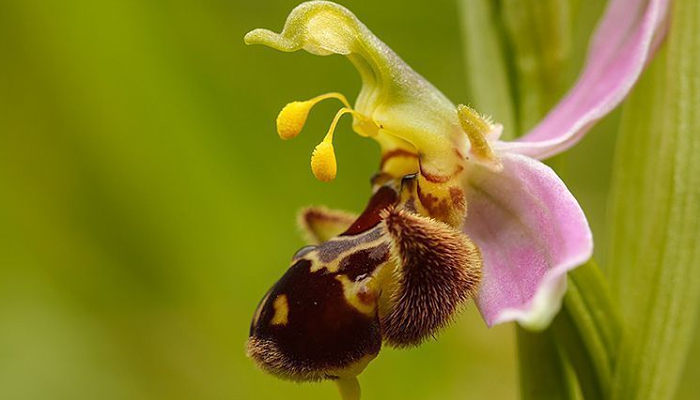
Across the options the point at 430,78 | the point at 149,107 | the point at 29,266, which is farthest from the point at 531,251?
the point at 430,78

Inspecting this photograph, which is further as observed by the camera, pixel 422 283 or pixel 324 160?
pixel 324 160

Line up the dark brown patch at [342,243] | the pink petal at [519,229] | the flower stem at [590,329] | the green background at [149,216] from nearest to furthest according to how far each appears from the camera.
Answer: the pink petal at [519,229] < the dark brown patch at [342,243] < the flower stem at [590,329] < the green background at [149,216]

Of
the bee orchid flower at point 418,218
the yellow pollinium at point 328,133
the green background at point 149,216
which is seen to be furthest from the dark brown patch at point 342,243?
the green background at point 149,216

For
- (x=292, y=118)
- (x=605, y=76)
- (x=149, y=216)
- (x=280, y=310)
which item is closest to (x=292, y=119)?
(x=292, y=118)

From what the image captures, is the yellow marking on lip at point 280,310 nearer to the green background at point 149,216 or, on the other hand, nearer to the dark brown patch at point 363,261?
the dark brown patch at point 363,261

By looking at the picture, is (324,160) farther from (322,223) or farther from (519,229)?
(519,229)

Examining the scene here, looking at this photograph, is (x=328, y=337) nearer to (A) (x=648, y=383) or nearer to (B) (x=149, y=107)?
(A) (x=648, y=383)

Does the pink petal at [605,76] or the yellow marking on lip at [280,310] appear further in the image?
the pink petal at [605,76]

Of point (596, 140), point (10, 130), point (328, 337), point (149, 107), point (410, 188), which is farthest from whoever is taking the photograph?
point (596, 140)
